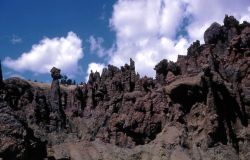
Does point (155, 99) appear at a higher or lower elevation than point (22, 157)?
higher

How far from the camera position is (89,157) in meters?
113

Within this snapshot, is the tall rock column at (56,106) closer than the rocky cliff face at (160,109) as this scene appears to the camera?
No

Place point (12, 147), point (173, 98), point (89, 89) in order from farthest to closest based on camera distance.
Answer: point (89, 89), point (173, 98), point (12, 147)

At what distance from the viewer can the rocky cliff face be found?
106 metres

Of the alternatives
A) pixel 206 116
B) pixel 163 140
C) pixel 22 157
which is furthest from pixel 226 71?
pixel 22 157

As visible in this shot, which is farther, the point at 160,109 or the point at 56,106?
the point at 56,106

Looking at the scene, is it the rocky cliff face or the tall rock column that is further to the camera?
the tall rock column

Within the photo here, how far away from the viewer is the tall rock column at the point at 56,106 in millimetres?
124125

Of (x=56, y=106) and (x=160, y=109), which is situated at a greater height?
(x=56, y=106)

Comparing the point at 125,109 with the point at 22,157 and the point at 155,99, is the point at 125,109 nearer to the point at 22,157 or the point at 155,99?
the point at 155,99

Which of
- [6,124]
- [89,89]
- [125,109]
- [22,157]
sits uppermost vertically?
[89,89]

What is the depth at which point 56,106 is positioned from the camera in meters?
128

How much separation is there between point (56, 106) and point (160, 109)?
2911 cm

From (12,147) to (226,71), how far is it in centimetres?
5721
